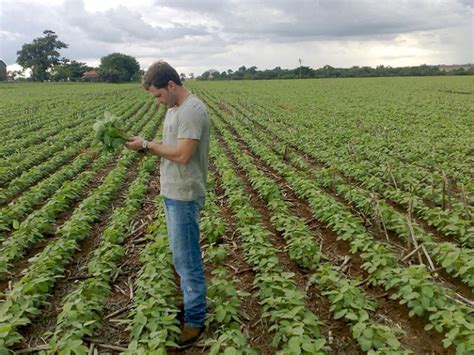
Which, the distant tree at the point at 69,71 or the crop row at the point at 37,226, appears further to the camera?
the distant tree at the point at 69,71

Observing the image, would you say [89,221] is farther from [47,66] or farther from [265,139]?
[47,66]

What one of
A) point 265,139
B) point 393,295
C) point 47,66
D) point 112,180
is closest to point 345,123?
point 265,139

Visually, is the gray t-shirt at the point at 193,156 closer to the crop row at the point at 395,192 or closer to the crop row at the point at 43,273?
the crop row at the point at 43,273

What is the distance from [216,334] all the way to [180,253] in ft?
2.71

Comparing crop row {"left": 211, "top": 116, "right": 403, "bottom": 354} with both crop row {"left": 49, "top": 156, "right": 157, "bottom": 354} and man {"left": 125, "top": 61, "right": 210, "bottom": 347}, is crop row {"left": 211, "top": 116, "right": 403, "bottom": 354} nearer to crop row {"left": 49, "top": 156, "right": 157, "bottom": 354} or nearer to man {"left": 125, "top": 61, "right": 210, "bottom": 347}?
man {"left": 125, "top": 61, "right": 210, "bottom": 347}

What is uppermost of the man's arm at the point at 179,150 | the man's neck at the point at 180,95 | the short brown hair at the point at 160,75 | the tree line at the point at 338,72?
the short brown hair at the point at 160,75

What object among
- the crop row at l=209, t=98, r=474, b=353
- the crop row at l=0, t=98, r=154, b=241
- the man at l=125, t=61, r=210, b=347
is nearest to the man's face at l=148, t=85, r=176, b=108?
the man at l=125, t=61, r=210, b=347

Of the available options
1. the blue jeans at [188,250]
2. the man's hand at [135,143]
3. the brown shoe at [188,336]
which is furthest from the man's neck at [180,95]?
the brown shoe at [188,336]

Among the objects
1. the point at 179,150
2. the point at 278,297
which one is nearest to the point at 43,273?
the point at 179,150

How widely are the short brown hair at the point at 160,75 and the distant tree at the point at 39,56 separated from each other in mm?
102706

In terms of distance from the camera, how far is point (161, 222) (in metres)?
6.02

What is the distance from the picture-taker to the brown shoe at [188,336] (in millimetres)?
3666

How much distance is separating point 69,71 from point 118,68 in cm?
1557

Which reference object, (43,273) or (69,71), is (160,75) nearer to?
(43,273)
